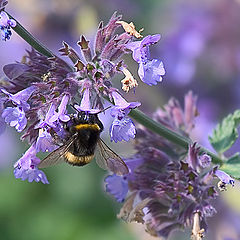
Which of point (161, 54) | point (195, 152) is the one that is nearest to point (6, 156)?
point (161, 54)

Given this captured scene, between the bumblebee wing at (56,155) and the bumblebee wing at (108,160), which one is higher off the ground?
the bumblebee wing at (108,160)

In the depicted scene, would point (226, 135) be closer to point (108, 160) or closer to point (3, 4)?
point (108, 160)

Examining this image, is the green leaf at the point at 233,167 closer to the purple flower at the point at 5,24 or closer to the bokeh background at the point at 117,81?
the purple flower at the point at 5,24

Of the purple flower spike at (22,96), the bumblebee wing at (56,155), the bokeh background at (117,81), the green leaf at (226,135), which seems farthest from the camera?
the bokeh background at (117,81)

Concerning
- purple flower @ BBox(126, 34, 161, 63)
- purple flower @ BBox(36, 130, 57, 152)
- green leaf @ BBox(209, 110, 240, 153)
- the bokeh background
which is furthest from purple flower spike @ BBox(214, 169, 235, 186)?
the bokeh background

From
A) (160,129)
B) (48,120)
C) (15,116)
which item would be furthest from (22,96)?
(160,129)

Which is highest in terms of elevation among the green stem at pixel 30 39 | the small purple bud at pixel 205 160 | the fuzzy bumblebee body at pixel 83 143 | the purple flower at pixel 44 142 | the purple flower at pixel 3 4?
the small purple bud at pixel 205 160

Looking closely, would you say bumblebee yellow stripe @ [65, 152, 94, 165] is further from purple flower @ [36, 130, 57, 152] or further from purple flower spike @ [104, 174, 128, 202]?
purple flower spike @ [104, 174, 128, 202]

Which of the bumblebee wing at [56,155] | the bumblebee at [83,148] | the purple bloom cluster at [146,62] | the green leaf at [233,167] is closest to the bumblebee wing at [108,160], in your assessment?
the bumblebee at [83,148]
